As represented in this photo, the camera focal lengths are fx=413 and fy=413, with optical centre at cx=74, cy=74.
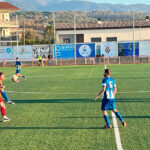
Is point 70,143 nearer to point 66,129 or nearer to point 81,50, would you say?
point 66,129

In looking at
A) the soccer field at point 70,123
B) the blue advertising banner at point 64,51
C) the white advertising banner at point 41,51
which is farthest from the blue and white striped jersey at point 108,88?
the white advertising banner at point 41,51

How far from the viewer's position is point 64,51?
184ft

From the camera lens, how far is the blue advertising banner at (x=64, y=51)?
183 ft

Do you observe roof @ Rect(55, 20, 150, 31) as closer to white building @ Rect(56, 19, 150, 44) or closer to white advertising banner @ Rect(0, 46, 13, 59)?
white building @ Rect(56, 19, 150, 44)

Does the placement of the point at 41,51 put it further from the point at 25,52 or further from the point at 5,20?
the point at 5,20

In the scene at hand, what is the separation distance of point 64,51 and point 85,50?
2.85 m

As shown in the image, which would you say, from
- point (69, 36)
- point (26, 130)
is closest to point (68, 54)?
point (69, 36)

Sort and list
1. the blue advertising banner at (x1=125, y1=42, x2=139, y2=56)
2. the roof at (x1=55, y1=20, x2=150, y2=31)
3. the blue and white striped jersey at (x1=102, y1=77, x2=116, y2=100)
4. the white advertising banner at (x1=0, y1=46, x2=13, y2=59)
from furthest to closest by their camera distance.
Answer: the roof at (x1=55, y1=20, x2=150, y2=31) → the white advertising banner at (x1=0, y1=46, x2=13, y2=59) → the blue advertising banner at (x1=125, y1=42, x2=139, y2=56) → the blue and white striped jersey at (x1=102, y1=77, x2=116, y2=100)

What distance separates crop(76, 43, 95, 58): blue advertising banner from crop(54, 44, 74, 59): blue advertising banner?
2.71 ft

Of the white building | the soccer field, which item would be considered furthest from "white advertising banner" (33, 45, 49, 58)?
the soccer field

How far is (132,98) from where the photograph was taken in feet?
60.3

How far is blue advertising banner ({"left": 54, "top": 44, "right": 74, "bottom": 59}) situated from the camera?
55.9 m

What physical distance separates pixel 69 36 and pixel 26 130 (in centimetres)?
6394

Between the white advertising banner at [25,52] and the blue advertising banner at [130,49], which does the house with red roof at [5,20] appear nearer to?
the white advertising banner at [25,52]
